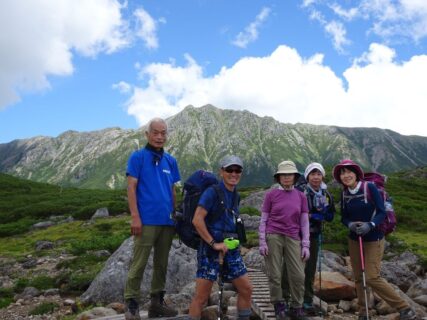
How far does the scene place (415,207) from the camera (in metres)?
31.5

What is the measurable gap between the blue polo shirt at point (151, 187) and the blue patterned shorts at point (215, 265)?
126 cm

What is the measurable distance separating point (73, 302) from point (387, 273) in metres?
9.48

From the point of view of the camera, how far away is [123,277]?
12836 millimetres

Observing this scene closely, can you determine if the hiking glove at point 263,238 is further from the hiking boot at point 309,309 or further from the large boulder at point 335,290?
the large boulder at point 335,290

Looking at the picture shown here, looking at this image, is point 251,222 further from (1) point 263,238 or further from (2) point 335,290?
(1) point 263,238

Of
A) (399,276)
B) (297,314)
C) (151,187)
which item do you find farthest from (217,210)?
(399,276)

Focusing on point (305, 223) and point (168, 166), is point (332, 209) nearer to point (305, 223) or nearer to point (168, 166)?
point (305, 223)

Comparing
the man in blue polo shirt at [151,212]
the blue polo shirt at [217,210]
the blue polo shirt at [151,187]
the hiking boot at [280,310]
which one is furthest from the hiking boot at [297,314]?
the blue polo shirt at [151,187]

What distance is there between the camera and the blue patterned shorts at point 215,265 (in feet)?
21.5

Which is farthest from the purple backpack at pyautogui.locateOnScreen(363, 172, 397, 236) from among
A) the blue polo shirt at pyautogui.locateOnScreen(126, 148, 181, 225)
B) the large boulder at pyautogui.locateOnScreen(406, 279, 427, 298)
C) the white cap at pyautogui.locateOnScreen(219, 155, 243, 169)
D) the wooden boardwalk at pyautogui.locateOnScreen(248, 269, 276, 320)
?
the large boulder at pyautogui.locateOnScreen(406, 279, 427, 298)

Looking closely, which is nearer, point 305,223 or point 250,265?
point 305,223

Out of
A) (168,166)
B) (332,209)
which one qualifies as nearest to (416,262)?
(332,209)

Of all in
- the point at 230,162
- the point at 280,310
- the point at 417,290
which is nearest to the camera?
the point at 230,162

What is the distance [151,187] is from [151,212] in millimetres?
451
